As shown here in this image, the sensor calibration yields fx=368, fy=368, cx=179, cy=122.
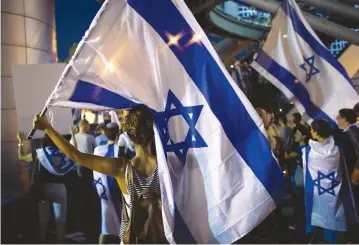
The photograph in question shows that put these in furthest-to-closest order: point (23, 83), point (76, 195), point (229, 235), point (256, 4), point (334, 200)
Answer: point (256, 4)
point (76, 195)
point (334, 200)
point (23, 83)
point (229, 235)

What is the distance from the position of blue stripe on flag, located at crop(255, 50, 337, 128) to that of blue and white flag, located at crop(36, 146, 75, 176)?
10.3 ft

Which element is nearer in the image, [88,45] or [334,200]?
[88,45]

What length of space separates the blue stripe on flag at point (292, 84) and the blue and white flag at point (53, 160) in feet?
10.3

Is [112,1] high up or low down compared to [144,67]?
up

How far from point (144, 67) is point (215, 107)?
0.64 meters

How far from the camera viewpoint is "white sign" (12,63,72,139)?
3697 millimetres

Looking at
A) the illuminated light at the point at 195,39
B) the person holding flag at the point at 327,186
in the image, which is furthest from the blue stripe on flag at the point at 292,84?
the illuminated light at the point at 195,39

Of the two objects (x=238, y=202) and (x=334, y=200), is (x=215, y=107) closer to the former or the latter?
(x=238, y=202)

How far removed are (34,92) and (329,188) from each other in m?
3.86

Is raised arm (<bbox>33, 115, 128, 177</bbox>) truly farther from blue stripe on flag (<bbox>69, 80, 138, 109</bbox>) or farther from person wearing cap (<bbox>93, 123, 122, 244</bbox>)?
person wearing cap (<bbox>93, 123, 122, 244</bbox>)

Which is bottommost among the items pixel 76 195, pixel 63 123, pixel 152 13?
pixel 76 195

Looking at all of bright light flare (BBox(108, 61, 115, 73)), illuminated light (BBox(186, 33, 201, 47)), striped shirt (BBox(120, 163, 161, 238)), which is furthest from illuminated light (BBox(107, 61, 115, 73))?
striped shirt (BBox(120, 163, 161, 238))

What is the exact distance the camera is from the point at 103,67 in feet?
9.09

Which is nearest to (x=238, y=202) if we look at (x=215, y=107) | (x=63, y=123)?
(x=215, y=107)
